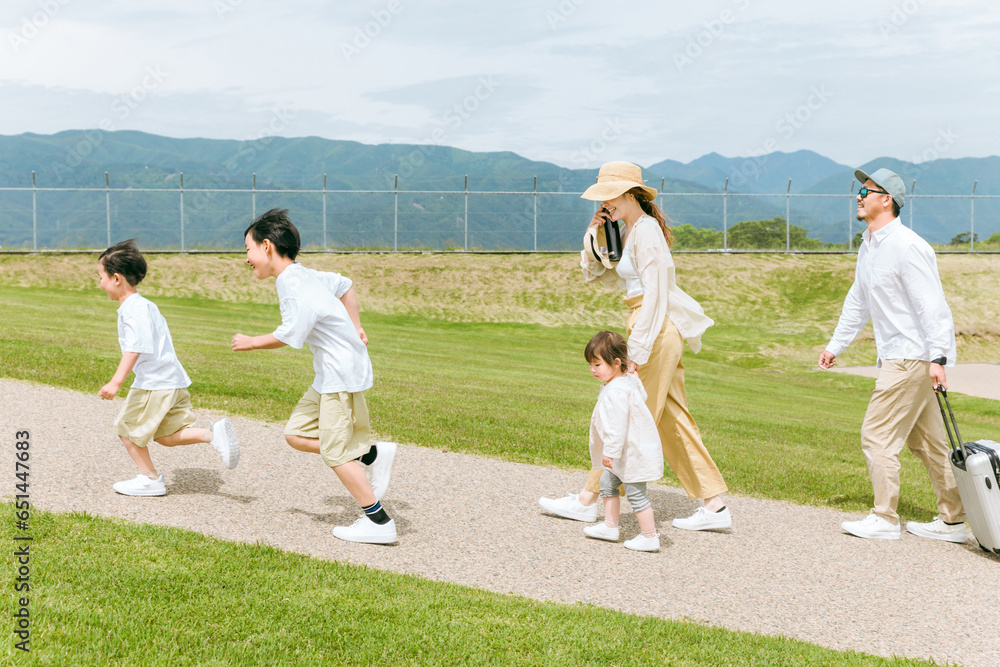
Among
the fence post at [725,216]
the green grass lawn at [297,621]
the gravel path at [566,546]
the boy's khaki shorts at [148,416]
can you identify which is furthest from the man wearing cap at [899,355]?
the fence post at [725,216]

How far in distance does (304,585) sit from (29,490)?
2295 millimetres

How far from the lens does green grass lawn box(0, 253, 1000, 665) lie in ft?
11.3

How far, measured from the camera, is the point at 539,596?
4273mm

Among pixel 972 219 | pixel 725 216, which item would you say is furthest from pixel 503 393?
pixel 972 219

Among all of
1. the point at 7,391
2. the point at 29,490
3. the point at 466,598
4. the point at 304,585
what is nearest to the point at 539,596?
the point at 466,598

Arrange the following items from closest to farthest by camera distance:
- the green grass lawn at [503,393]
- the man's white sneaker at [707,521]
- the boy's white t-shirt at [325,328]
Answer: the boy's white t-shirt at [325,328] < the man's white sneaker at [707,521] < the green grass lawn at [503,393]

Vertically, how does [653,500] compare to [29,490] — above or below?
below

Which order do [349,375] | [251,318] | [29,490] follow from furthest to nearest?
[251,318] → [29,490] → [349,375]

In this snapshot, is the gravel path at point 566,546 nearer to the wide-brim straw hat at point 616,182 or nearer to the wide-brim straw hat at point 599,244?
the wide-brim straw hat at point 599,244

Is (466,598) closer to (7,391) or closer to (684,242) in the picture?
(7,391)

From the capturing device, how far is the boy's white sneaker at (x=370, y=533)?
15.8 feet

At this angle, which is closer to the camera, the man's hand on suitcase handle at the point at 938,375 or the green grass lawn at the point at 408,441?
the green grass lawn at the point at 408,441

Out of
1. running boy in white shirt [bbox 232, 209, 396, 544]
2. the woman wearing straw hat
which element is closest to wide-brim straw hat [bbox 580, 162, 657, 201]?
the woman wearing straw hat

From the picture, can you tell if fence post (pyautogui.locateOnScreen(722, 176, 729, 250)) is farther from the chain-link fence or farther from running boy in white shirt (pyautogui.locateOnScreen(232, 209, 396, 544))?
running boy in white shirt (pyautogui.locateOnScreen(232, 209, 396, 544))
